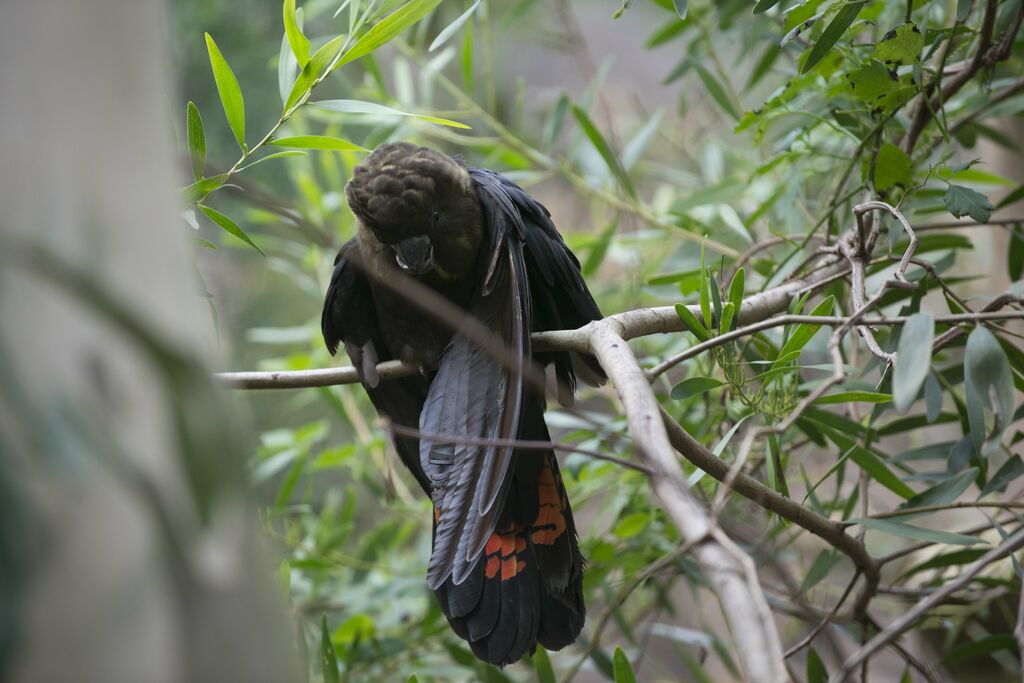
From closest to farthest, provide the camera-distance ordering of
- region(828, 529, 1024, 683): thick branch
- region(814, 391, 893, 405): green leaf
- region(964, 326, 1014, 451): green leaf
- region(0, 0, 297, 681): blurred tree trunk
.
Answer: region(0, 0, 297, 681): blurred tree trunk → region(828, 529, 1024, 683): thick branch → region(964, 326, 1014, 451): green leaf → region(814, 391, 893, 405): green leaf

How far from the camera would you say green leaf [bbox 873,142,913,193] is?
1359mm

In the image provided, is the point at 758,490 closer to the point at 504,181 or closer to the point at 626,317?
the point at 626,317

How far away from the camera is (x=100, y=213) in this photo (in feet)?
1.89

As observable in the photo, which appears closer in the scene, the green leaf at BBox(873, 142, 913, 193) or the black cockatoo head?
the green leaf at BBox(873, 142, 913, 193)

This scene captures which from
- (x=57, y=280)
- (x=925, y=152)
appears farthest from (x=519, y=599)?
(x=925, y=152)

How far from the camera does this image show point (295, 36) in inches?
49.2

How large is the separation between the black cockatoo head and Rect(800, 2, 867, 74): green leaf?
2.34ft

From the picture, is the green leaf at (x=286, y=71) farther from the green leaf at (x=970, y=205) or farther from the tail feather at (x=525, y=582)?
the green leaf at (x=970, y=205)

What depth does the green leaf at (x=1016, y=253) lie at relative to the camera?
5.16 feet

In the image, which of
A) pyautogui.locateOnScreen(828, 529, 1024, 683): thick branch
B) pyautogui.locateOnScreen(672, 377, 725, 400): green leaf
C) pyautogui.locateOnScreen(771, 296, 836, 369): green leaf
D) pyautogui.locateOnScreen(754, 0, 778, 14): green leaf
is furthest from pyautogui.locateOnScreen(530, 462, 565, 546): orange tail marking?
pyautogui.locateOnScreen(754, 0, 778, 14): green leaf

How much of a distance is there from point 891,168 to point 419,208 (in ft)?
2.74

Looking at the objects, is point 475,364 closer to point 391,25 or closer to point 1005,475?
point 391,25

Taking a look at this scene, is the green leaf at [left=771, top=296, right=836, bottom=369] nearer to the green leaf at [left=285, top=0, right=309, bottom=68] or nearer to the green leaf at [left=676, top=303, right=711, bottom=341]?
the green leaf at [left=676, top=303, right=711, bottom=341]

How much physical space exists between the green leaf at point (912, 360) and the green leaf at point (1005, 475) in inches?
18.5
